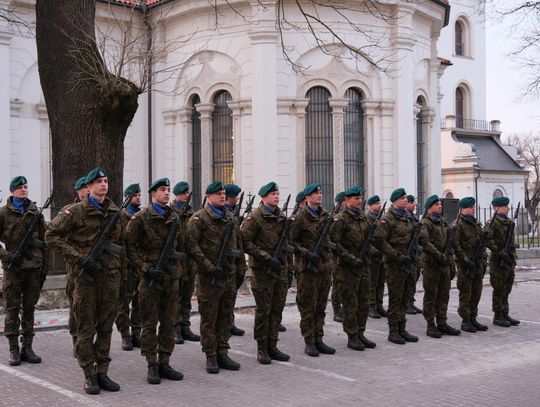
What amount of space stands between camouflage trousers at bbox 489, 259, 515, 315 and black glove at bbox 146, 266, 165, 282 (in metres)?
6.06

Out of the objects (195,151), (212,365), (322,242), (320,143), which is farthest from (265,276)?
(195,151)

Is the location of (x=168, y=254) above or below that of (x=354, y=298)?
above

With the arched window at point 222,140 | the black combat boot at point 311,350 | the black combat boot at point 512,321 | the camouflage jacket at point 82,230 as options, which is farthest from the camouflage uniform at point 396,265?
the arched window at point 222,140

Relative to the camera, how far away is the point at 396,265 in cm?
1026

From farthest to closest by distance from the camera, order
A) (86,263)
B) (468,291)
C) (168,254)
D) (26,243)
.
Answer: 1. (468,291)
2. (26,243)
3. (168,254)
4. (86,263)

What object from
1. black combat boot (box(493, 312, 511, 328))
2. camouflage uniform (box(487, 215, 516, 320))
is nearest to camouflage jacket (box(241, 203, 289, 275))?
camouflage uniform (box(487, 215, 516, 320))

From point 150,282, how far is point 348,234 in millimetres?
3098

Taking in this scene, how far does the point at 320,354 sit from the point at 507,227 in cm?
426

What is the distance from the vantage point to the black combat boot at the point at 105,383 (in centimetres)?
745

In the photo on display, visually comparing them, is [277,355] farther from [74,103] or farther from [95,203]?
[74,103]

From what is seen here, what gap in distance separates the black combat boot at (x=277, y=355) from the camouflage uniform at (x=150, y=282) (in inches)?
60.0

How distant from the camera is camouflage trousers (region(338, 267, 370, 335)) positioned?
959cm

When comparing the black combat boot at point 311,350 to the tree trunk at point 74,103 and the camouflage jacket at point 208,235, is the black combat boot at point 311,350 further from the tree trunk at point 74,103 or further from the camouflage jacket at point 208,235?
the tree trunk at point 74,103

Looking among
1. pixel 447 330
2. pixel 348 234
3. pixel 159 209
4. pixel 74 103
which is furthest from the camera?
pixel 74 103
